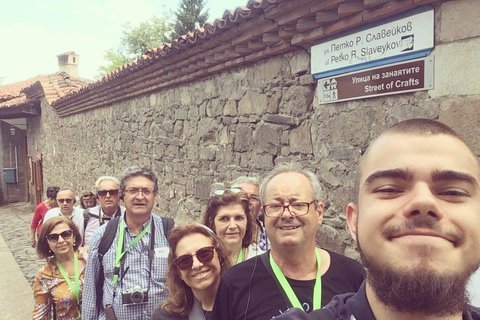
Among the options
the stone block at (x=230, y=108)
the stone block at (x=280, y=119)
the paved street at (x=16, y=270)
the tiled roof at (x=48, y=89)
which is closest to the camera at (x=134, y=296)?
the stone block at (x=280, y=119)

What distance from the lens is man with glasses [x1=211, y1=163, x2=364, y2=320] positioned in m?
1.53

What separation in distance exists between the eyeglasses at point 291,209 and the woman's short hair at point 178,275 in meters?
0.42

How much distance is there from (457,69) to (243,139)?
6.93ft

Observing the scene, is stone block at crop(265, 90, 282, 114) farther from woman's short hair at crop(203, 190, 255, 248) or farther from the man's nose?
the man's nose

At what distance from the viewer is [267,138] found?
11.4 ft

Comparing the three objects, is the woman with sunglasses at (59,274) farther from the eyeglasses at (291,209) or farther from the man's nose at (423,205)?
the man's nose at (423,205)

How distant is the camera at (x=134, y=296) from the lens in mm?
2393

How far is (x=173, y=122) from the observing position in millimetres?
5250

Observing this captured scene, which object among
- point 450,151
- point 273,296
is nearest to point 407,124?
point 450,151

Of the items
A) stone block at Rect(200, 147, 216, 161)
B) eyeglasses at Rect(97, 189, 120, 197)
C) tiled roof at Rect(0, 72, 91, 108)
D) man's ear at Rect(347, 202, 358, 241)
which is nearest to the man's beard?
man's ear at Rect(347, 202, 358, 241)

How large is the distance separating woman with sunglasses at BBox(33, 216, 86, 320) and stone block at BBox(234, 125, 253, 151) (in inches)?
66.7

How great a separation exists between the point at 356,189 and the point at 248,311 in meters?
0.73

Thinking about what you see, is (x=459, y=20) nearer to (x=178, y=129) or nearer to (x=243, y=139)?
(x=243, y=139)

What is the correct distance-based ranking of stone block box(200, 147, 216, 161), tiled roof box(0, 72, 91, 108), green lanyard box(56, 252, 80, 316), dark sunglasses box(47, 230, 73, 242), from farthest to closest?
tiled roof box(0, 72, 91, 108) < stone block box(200, 147, 216, 161) < dark sunglasses box(47, 230, 73, 242) < green lanyard box(56, 252, 80, 316)
